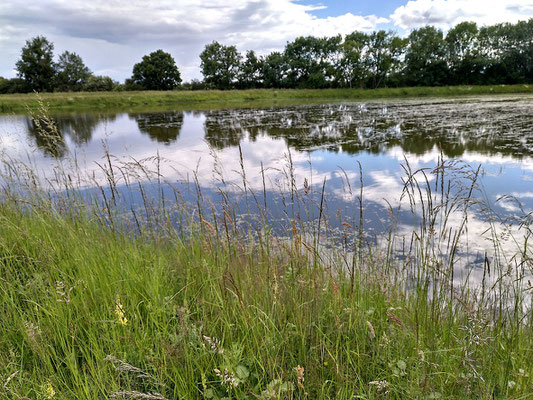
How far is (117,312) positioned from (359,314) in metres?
1.42

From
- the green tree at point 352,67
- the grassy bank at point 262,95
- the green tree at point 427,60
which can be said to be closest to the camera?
the grassy bank at point 262,95

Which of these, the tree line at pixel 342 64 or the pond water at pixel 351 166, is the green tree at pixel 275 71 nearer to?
the tree line at pixel 342 64

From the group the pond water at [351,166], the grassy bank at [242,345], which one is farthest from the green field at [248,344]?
the pond water at [351,166]

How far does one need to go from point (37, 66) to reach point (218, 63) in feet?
106

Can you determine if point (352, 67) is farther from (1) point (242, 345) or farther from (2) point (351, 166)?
(1) point (242, 345)

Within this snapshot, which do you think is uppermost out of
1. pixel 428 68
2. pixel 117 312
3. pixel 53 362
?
pixel 428 68

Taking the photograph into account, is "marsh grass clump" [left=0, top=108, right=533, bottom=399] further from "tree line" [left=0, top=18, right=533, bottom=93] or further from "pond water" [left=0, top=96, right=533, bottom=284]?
"tree line" [left=0, top=18, right=533, bottom=93]

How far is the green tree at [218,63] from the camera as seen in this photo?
63406 millimetres

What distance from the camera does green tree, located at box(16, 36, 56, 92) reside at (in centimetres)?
5656

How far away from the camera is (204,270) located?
2611mm

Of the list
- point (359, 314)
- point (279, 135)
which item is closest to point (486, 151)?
point (279, 135)

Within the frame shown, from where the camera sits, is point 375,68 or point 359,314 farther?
point 375,68

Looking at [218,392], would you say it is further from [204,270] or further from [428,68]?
[428,68]

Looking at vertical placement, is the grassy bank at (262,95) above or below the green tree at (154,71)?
below
